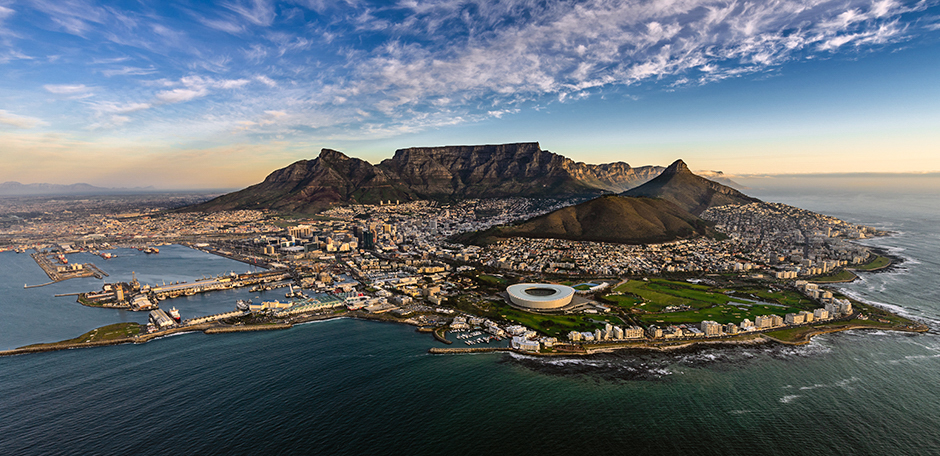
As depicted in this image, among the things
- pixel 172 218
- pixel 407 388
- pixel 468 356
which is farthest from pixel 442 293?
pixel 172 218

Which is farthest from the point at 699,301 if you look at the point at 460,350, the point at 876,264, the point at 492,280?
the point at 876,264

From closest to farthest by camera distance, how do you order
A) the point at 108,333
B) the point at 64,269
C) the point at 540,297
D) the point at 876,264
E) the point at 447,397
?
1. the point at 447,397
2. the point at 108,333
3. the point at 540,297
4. the point at 876,264
5. the point at 64,269

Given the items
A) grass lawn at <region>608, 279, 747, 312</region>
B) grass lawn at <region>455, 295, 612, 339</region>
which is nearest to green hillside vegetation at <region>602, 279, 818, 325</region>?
grass lawn at <region>608, 279, 747, 312</region>

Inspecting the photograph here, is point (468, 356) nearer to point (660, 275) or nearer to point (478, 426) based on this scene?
point (478, 426)

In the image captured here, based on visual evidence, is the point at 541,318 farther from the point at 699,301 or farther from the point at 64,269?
the point at 64,269

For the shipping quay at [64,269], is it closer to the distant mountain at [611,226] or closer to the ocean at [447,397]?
the ocean at [447,397]

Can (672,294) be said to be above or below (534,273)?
above

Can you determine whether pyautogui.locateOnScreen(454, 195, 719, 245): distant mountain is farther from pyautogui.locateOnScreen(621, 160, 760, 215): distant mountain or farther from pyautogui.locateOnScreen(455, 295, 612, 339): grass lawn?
pyautogui.locateOnScreen(455, 295, 612, 339): grass lawn
